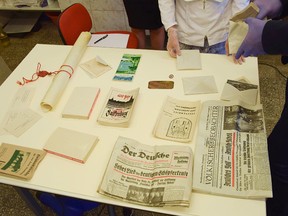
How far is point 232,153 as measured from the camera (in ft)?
2.81

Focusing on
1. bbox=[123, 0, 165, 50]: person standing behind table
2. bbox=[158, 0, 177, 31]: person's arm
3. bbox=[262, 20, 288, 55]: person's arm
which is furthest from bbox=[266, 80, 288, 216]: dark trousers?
bbox=[123, 0, 165, 50]: person standing behind table

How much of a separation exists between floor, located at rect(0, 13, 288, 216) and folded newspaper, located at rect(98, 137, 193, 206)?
660 mm

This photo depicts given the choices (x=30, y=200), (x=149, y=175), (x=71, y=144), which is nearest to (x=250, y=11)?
(x=149, y=175)

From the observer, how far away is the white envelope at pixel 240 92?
1043mm

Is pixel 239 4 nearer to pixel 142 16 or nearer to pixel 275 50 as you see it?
pixel 275 50

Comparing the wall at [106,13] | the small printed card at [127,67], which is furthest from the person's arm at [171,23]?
the wall at [106,13]

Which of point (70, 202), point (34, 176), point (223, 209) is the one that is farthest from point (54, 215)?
point (223, 209)

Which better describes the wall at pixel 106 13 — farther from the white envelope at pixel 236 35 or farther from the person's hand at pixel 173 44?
the white envelope at pixel 236 35

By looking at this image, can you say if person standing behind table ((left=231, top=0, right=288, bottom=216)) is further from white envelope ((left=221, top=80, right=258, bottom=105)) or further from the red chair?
the red chair

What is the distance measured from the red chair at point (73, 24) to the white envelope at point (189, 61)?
2.09 feet

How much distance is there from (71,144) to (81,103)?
215 millimetres

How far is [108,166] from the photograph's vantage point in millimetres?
865

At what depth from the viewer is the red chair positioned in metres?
1.63

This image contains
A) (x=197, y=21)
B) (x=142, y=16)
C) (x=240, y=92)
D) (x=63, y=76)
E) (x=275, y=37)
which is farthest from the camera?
(x=142, y=16)
